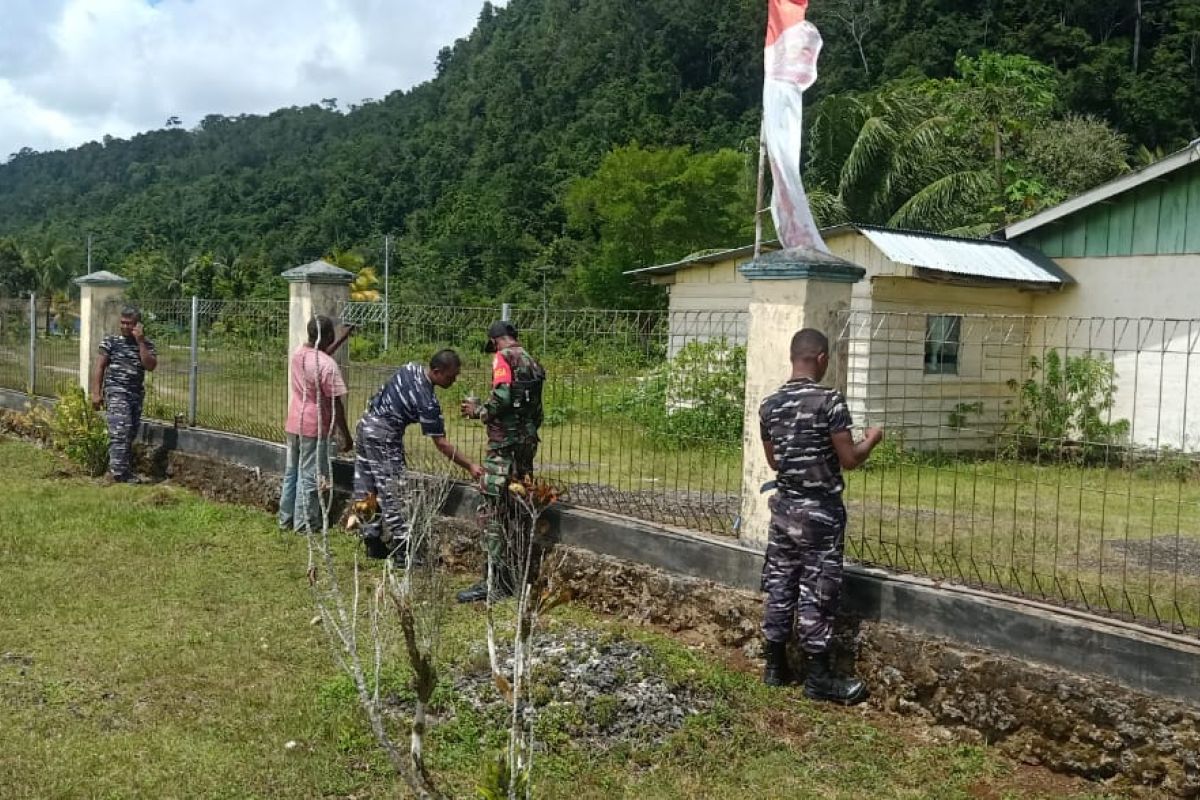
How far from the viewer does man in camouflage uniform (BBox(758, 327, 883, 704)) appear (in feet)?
15.2

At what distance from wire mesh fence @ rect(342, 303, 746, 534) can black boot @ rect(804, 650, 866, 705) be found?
4.28 ft

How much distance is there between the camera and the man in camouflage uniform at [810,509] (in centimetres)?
463

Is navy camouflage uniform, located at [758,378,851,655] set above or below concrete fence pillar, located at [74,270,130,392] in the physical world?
below

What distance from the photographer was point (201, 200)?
72.5 m

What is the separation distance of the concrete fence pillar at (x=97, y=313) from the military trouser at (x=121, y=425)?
176cm

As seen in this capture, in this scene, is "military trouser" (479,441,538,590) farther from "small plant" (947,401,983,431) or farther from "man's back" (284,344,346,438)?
"small plant" (947,401,983,431)

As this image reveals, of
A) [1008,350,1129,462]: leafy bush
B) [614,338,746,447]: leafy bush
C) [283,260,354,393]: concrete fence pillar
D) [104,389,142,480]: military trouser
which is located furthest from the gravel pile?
[104,389,142,480]: military trouser

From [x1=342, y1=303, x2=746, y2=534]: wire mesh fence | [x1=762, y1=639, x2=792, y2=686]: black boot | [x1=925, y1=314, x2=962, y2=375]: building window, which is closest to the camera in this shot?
[x1=762, y1=639, x2=792, y2=686]: black boot

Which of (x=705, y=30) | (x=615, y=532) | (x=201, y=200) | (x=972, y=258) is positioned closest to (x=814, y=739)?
(x=615, y=532)

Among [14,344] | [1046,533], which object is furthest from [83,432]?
[1046,533]

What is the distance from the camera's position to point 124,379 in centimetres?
967

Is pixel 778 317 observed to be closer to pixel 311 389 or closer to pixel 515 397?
pixel 515 397

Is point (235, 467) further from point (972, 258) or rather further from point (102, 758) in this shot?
point (972, 258)

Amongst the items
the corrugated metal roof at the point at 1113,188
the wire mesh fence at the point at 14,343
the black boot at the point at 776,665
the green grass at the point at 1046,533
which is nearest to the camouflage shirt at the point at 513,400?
the green grass at the point at 1046,533
